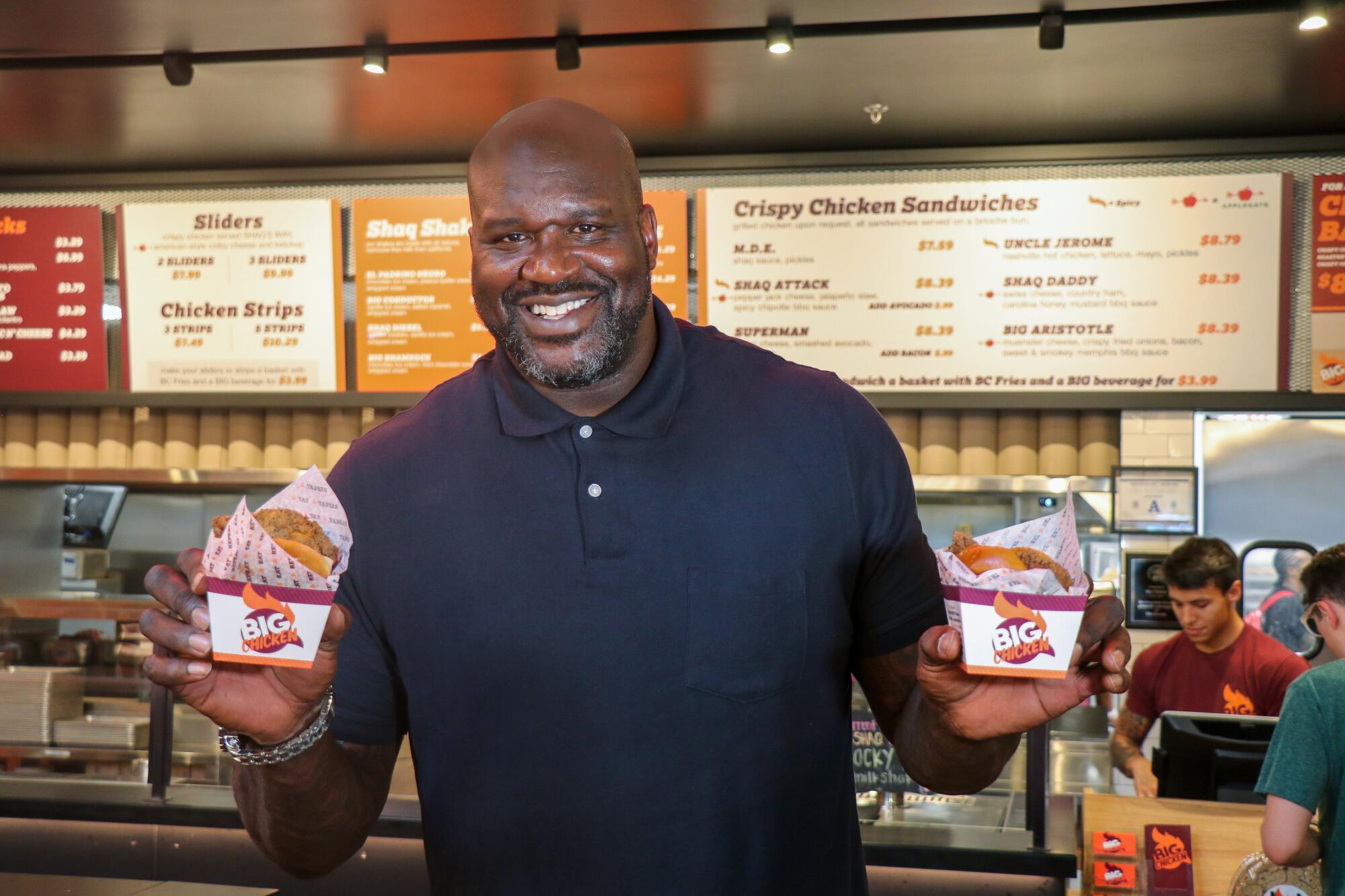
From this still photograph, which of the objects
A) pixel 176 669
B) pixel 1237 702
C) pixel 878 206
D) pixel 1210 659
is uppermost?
pixel 878 206

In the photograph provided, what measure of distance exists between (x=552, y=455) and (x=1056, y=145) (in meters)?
3.51

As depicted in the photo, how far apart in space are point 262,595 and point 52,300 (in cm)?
456

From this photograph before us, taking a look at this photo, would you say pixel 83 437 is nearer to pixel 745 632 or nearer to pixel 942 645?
pixel 745 632

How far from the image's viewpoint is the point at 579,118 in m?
1.58

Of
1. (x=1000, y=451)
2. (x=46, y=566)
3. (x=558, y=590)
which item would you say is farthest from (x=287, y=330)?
(x=558, y=590)

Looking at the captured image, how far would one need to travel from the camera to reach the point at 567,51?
3578mm

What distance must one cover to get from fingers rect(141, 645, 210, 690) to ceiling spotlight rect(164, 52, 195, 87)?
10.1 feet

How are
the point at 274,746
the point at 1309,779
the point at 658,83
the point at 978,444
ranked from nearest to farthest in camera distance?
the point at 274,746 → the point at 1309,779 → the point at 658,83 → the point at 978,444

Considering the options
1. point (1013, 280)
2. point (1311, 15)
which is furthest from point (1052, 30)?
point (1013, 280)

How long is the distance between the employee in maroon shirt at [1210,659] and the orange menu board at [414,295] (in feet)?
8.82

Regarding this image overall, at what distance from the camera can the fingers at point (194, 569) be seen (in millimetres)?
1215

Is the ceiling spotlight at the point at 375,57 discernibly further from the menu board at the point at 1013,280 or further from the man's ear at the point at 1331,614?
the man's ear at the point at 1331,614

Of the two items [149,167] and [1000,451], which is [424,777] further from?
[149,167]

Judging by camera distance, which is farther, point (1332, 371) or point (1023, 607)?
point (1332, 371)
